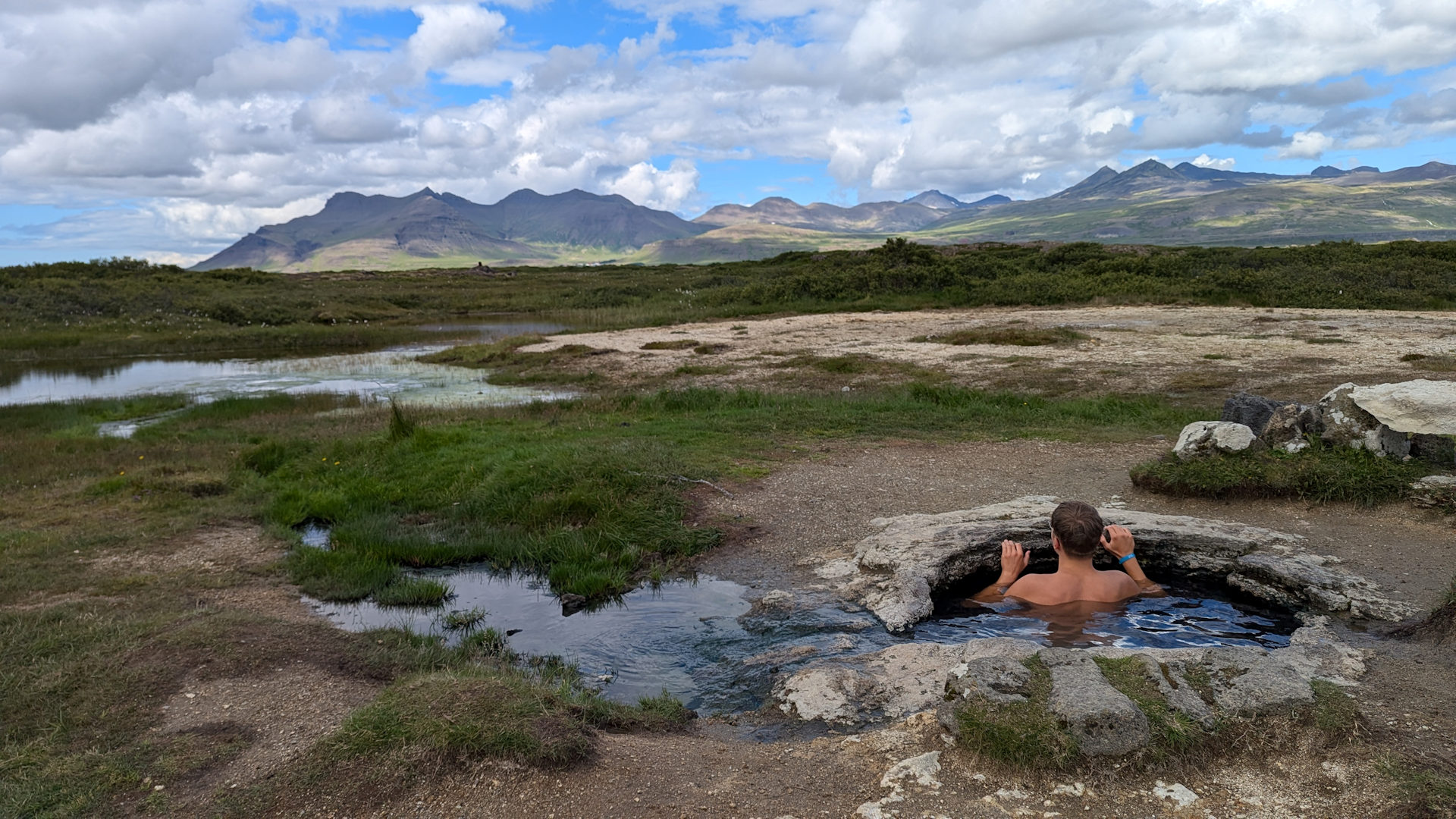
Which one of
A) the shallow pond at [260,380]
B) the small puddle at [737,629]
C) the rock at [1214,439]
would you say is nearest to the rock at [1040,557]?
the small puddle at [737,629]

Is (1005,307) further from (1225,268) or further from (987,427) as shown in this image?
(987,427)

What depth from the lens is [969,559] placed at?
775 centimetres

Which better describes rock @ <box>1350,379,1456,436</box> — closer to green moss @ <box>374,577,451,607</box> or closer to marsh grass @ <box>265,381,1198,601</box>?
marsh grass @ <box>265,381,1198,601</box>

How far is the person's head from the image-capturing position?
6.84m

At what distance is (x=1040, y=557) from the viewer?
8023 mm

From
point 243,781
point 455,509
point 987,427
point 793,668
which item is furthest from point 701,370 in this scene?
point 243,781

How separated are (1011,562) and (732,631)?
245cm

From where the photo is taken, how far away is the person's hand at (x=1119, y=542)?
7270mm

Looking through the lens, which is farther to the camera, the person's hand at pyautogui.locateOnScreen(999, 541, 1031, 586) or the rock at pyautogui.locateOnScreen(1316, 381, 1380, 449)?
the rock at pyautogui.locateOnScreen(1316, 381, 1380, 449)

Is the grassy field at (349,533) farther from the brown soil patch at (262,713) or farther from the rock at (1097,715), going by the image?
the rock at (1097,715)

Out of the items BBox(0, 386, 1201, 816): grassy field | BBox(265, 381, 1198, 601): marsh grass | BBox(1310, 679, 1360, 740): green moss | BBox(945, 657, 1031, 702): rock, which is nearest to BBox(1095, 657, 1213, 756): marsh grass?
BBox(945, 657, 1031, 702): rock

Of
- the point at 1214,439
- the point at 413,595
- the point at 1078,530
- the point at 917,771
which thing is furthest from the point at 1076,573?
the point at 413,595

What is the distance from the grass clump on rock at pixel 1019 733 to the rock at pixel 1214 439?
665 centimetres

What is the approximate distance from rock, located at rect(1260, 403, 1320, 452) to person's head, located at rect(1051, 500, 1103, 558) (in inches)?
169
